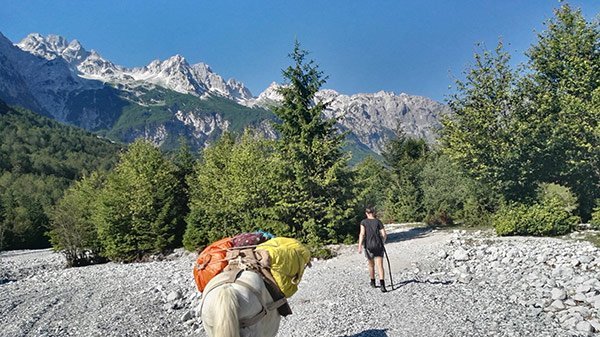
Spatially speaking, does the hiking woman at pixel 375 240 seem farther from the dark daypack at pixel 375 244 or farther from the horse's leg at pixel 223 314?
the horse's leg at pixel 223 314

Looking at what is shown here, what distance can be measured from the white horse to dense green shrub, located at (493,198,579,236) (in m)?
19.4

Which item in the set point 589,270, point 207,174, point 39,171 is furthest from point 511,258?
point 39,171

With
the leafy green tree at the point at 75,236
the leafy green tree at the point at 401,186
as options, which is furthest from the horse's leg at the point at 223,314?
the leafy green tree at the point at 401,186

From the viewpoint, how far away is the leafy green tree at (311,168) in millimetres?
20922

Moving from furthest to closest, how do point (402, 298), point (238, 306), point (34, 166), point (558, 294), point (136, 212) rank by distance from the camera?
point (34, 166) → point (136, 212) → point (402, 298) → point (558, 294) → point (238, 306)

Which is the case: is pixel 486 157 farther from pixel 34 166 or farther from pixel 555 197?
pixel 34 166

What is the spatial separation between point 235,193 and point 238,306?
22.0 meters

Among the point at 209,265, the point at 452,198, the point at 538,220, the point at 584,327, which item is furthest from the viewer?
the point at 452,198

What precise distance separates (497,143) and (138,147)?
84.5 feet

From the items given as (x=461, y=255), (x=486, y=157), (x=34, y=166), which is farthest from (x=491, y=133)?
(x=34, y=166)

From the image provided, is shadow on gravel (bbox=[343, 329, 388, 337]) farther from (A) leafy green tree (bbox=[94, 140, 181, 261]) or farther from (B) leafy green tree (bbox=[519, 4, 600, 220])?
(A) leafy green tree (bbox=[94, 140, 181, 261])

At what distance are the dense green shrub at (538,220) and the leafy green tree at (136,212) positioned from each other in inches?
890

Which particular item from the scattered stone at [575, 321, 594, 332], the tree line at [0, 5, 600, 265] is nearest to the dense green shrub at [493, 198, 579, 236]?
the tree line at [0, 5, 600, 265]

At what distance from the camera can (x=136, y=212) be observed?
28703mm
